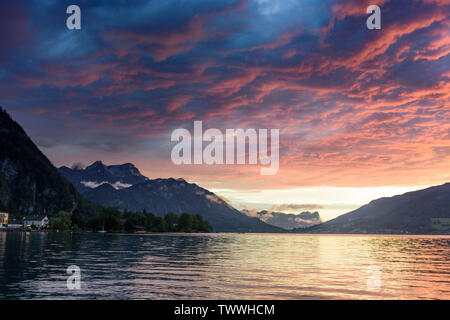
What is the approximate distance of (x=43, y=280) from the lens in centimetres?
3675

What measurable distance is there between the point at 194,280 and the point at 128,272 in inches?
394
